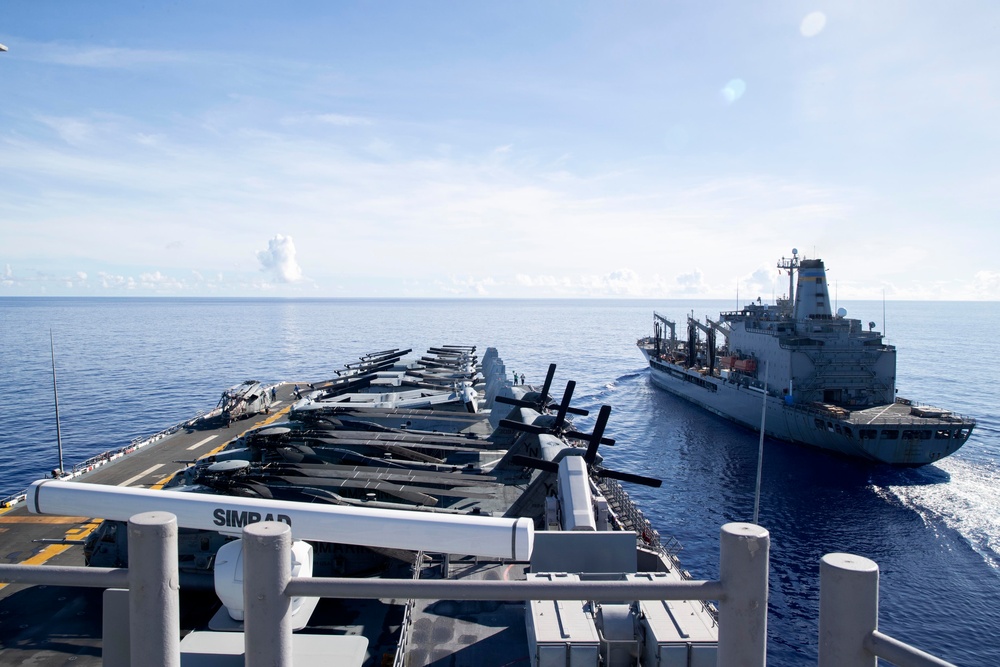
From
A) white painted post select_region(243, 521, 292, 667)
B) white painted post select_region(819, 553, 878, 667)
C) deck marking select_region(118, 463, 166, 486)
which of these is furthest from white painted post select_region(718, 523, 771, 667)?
deck marking select_region(118, 463, 166, 486)

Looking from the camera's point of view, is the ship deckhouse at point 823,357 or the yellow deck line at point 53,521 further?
the ship deckhouse at point 823,357

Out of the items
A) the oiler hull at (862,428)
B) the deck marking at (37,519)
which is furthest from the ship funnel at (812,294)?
the deck marking at (37,519)

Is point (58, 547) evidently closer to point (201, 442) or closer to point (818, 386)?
point (201, 442)

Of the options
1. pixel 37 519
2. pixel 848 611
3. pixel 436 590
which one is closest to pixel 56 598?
pixel 37 519

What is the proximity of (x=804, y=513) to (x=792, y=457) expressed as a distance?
1397cm

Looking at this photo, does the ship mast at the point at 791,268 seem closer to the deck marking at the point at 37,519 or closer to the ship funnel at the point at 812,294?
the ship funnel at the point at 812,294

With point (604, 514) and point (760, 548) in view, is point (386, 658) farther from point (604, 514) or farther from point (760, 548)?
point (760, 548)

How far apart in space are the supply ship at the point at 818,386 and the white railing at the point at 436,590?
4212 cm

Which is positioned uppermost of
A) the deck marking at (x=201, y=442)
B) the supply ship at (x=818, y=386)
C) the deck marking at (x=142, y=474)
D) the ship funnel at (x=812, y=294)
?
the ship funnel at (x=812, y=294)

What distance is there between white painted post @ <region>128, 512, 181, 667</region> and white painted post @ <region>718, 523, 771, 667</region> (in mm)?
3124

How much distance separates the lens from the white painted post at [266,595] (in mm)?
3498

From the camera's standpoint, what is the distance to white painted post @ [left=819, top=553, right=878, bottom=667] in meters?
3.24

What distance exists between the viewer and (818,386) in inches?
2226

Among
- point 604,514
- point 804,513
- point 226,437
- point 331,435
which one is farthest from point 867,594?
point 226,437
